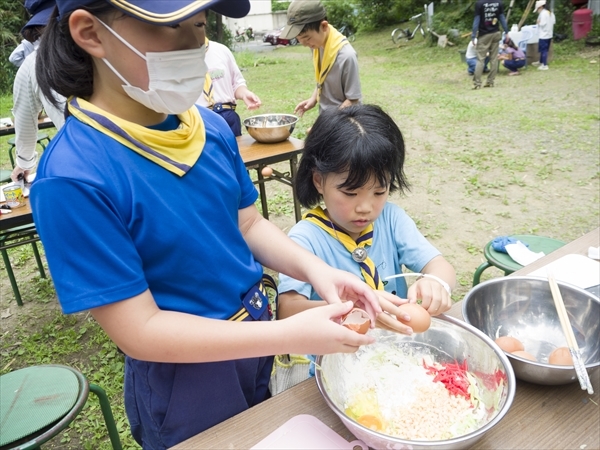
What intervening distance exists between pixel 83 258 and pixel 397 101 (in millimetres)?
9608

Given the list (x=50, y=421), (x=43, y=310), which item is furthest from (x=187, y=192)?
(x=43, y=310)

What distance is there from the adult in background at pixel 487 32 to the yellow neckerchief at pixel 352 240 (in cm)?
1024

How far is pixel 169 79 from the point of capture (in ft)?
3.39

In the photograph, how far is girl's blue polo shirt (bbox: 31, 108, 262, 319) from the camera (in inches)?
33.9

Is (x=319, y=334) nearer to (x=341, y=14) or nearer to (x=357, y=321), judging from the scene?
(x=357, y=321)

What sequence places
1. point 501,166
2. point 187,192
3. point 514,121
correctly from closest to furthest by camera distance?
point 187,192 → point 501,166 → point 514,121

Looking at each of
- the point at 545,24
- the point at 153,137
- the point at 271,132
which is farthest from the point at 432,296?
the point at 545,24

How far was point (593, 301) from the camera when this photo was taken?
133cm

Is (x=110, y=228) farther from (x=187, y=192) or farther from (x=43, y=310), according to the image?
(x=43, y=310)

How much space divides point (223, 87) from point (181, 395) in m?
3.58

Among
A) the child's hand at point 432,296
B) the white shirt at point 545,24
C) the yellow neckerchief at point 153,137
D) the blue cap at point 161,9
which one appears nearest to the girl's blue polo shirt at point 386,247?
the child's hand at point 432,296

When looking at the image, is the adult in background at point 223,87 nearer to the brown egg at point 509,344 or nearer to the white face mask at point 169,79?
the white face mask at point 169,79

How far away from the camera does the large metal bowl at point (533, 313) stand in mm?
1334

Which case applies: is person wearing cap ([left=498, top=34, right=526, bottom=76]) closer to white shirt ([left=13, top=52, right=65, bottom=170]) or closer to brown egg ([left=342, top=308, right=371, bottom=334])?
white shirt ([left=13, top=52, right=65, bottom=170])
